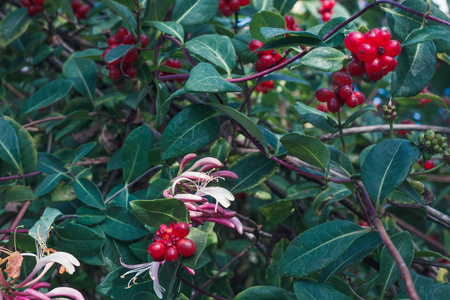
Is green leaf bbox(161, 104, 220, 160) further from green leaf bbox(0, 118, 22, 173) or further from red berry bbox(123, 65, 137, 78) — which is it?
green leaf bbox(0, 118, 22, 173)

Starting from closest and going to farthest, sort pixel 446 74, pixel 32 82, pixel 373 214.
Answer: pixel 373 214 < pixel 32 82 < pixel 446 74

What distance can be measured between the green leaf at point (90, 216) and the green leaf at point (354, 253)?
64cm

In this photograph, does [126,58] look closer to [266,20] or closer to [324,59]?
[266,20]

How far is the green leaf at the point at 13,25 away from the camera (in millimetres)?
1843

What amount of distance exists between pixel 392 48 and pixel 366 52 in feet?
0.24

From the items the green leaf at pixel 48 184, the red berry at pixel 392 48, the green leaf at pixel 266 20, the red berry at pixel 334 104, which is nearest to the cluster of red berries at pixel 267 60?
the green leaf at pixel 266 20

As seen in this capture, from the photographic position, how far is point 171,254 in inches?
35.5

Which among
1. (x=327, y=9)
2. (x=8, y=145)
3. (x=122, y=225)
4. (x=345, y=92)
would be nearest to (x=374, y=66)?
(x=345, y=92)

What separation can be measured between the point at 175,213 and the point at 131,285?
0.24 meters

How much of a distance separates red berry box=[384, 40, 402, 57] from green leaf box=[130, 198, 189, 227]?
0.66m

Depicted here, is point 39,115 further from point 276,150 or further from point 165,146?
point 276,150

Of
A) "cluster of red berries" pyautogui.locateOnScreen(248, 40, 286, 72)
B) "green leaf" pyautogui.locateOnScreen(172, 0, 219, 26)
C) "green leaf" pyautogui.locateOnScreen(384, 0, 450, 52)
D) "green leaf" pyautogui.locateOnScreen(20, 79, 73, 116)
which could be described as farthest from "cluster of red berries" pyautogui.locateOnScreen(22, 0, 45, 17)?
"green leaf" pyautogui.locateOnScreen(384, 0, 450, 52)

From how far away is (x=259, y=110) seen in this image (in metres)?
1.95

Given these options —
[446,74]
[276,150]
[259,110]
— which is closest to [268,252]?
[276,150]
